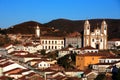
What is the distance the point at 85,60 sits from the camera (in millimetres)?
24812

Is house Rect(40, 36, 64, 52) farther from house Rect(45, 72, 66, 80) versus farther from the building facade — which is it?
house Rect(45, 72, 66, 80)

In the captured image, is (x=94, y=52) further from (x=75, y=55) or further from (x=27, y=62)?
(x=27, y=62)

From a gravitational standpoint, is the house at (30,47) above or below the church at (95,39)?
below

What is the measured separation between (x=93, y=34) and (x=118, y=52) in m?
2.66

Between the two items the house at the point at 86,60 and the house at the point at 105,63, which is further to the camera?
the house at the point at 86,60

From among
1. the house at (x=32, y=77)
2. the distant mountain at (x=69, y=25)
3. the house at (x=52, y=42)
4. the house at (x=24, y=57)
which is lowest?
the house at (x=32, y=77)

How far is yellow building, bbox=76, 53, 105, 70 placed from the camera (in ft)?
81.4

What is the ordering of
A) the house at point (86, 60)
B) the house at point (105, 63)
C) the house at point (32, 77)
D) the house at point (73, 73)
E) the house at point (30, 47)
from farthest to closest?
1. the house at point (30, 47)
2. the house at point (86, 60)
3. the house at point (105, 63)
4. the house at point (73, 73)
5. the house at point (32, 77)

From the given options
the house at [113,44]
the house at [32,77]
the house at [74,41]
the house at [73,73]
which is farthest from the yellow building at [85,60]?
the house at [113,44]

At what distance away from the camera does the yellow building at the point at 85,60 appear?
81.4 ft

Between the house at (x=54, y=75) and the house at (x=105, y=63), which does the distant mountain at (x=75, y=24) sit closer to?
the house at (x=105, y=63)

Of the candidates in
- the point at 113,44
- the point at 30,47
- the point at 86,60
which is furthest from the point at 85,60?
the point at 113,44

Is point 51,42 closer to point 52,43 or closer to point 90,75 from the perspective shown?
point 52,43

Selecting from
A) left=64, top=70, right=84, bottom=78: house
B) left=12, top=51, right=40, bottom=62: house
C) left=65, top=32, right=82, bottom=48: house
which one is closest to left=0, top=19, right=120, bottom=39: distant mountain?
left=65, top=32, right=82, bottom=48: house
